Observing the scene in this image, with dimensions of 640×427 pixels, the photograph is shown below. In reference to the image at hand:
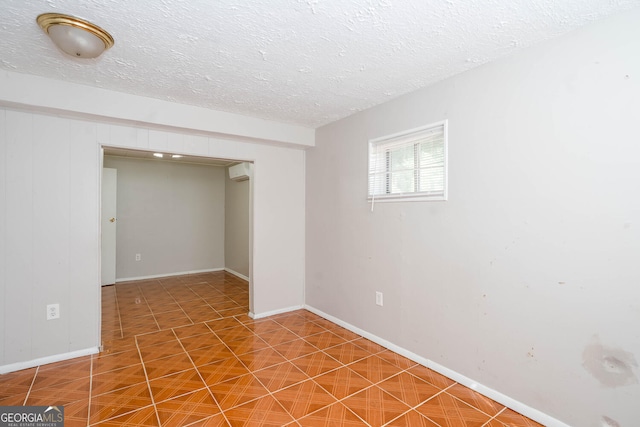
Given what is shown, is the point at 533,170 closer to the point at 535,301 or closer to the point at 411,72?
the point at 535,301

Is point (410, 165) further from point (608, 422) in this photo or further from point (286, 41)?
point (608, 422)

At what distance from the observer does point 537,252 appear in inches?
74.2

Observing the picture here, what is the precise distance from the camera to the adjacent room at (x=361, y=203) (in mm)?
1624

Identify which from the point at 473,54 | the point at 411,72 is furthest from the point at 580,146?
the point at 411,72

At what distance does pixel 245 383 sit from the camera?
2.29 m

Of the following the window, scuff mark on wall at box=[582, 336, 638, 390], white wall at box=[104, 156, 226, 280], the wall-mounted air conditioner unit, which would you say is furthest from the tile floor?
the wall-mounted air conditioner unit

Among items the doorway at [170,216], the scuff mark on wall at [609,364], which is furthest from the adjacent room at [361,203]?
the doorway at [170,216]

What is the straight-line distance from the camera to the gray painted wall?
18.8ft

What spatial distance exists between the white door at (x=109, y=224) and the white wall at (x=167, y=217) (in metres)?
0.35

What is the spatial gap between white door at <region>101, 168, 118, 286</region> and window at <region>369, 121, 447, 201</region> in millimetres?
4502

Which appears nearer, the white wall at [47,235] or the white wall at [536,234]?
the white wall at [536,234]

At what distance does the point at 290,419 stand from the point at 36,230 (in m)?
2.57

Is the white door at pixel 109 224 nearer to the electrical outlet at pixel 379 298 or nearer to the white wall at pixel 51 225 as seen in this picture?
the white wall at pixel 51 225

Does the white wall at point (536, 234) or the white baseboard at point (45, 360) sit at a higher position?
the white wall at point (536, 234)
